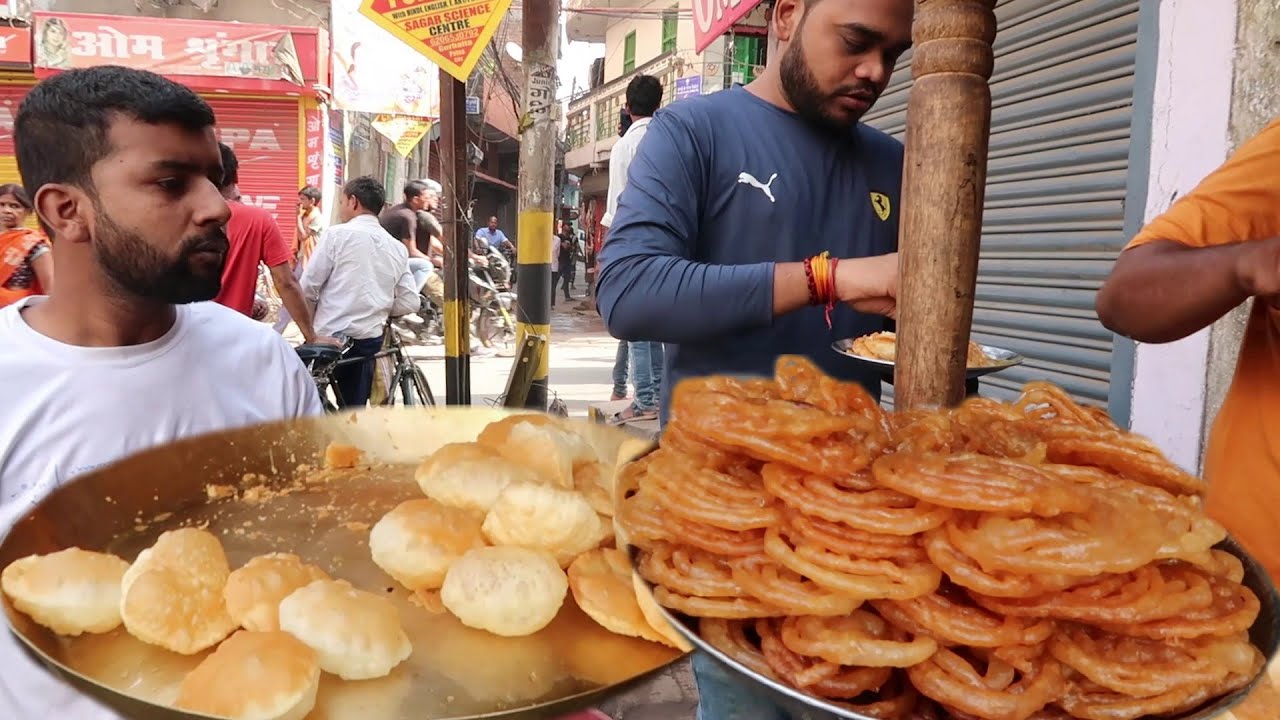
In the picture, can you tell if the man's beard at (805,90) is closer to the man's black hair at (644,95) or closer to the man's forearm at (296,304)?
the man's forearm at (296,304)

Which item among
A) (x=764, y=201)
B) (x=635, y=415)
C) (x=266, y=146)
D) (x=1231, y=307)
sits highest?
(x=266, y=146)

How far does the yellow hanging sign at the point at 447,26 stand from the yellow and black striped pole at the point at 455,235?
0.63ft

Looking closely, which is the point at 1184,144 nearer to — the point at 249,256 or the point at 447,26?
the point at 447,26

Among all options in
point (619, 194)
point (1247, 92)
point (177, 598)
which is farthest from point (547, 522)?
point (619, 194)

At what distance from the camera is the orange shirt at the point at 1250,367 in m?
1.65

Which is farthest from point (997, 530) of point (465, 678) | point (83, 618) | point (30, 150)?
point (30, 150)

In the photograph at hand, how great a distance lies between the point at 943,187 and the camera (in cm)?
88

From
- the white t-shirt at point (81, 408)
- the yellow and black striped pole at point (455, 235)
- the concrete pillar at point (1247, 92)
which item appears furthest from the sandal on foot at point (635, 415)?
the white t-shirt at point (81, 408)

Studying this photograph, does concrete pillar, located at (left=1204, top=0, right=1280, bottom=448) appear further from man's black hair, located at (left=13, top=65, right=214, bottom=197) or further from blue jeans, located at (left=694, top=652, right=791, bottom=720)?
man's black hair, located at (left=13, top=65, right=214, bottom=197)

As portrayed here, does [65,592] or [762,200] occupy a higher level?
[762,200]

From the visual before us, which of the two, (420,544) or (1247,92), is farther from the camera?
(1247,92)

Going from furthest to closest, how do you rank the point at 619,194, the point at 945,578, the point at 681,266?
1. the point at 619,194
2. the point at 681,266
3. the point at 945,578

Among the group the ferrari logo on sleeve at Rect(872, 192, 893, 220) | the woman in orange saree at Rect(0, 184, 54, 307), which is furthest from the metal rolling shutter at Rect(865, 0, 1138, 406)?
the woman in orange saree at Rect(0, 184, 54, 307)

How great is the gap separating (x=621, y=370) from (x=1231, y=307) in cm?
703
